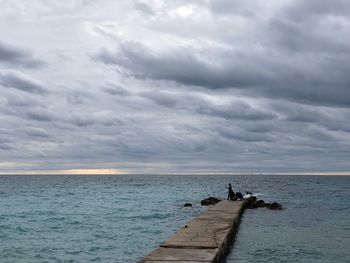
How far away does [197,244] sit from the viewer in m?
16.4

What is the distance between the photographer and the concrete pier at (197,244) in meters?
14.1

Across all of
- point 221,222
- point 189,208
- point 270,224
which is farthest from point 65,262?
point 189,208

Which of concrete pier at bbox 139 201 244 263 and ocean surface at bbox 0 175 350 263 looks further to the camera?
ocean surface at bbox 0 175 350 263

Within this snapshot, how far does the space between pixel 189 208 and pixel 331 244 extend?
21.6 metres

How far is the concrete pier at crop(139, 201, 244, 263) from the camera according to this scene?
14102mm

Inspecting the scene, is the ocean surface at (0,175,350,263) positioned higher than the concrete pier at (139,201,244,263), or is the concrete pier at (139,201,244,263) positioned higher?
the concrete pier at (139,201,244,263)

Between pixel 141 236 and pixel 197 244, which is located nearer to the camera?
pixel 197 244

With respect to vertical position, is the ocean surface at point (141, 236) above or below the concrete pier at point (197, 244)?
below

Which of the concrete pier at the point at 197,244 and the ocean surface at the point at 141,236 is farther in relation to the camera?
the ocean surface at the point at 141,236

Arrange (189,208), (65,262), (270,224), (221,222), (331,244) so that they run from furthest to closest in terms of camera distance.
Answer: (189,208) < (270,224) < (221,222) < (331,244) < (65,262)

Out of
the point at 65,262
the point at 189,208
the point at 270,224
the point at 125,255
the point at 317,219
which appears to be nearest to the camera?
the point at 65,262

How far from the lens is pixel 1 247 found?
21.0 meters

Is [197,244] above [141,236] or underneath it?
above

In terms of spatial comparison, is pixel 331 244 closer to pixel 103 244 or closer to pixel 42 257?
pixel 103 244
